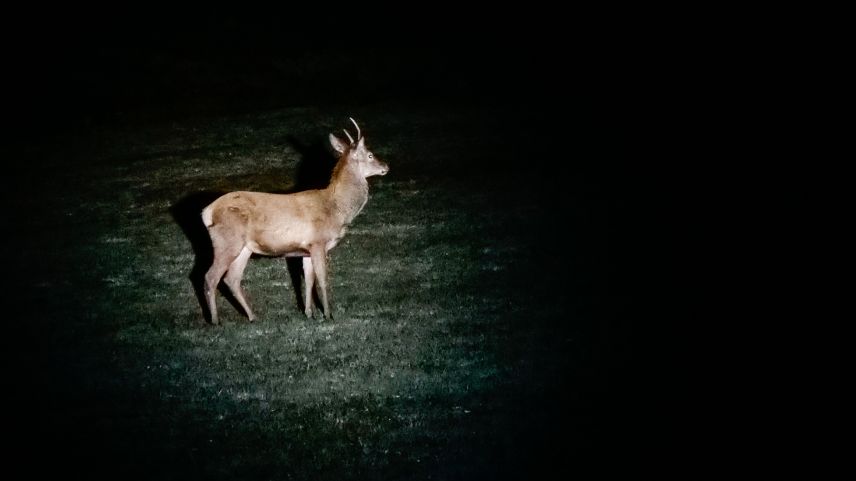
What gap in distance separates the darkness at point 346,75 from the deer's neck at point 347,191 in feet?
3.82

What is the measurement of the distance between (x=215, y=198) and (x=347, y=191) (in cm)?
109

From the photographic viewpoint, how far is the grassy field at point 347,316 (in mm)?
4066

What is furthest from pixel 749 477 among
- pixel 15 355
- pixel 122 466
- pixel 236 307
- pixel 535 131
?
pixel 15 355

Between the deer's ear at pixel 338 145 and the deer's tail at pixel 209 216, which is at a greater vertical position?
the deer's ear at pixel 338 145

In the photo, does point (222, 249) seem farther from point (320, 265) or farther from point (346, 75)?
point (346, 75)

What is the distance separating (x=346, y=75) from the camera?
5348 millimetres

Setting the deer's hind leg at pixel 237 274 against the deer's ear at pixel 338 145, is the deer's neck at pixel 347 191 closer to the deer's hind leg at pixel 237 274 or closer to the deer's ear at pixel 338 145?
the deer's ear at pixel 338 145

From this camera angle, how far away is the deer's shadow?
443 centimetres

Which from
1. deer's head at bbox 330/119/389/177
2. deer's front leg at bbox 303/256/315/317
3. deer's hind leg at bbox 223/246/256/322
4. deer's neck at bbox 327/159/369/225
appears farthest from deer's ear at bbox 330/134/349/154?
deer's hind leg at bbox 223/246/256/322

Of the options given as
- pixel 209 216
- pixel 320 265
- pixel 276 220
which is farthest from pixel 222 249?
pixel 320 265

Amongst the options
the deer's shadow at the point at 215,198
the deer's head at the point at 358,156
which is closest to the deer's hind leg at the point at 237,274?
the deer's shadow at the point at 215,198

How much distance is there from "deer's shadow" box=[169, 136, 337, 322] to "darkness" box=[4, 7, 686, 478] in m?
0.46

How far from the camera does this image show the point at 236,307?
4328mm

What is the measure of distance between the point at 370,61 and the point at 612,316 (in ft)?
8.28
